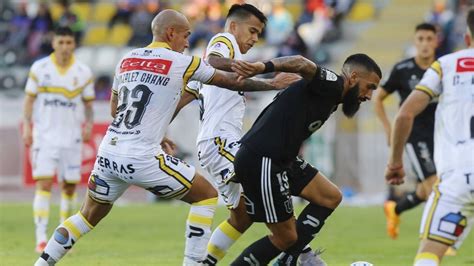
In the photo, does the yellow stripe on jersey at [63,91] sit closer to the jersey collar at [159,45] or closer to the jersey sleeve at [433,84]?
the jersey collar at [159,45]

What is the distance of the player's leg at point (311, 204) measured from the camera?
34.2ft

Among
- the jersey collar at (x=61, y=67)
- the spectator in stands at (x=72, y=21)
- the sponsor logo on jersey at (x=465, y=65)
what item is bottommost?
the spectator in stands at (x=72, y=21)

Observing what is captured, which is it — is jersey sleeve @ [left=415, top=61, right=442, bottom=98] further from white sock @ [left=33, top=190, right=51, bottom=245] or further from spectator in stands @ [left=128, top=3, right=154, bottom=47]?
spectator in stands @ [left=128, top=3, right=154, bottom=47]

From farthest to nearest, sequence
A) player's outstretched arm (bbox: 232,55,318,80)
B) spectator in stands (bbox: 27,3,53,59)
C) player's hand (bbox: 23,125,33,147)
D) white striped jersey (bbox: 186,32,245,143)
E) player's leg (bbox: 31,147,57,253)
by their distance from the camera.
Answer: spectator in stands (bbox: 27,3,53,59), player's hand (bbox: 23,125,33,147), player's leg (bbox: 31,147,57,253), white striped jersey (bbox: 186,32,245,143), player's outstretched arm (bbox: 232,55,318,80)

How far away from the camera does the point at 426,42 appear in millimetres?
15336

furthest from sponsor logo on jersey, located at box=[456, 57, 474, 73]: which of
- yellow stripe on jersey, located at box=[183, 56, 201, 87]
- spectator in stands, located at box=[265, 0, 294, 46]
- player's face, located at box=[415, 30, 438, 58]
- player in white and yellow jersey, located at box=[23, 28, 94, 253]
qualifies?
spectator in stands, located at box=[265, 0, 294, 46]

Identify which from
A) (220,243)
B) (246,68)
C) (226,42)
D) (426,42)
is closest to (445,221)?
(246,68)

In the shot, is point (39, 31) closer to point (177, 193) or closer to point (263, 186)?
point (177, 193)

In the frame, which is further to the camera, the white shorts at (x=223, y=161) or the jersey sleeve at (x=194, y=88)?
the jersey sleeve at (x=194, y=88)

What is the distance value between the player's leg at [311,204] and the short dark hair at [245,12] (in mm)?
1614

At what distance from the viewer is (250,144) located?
31.7ft

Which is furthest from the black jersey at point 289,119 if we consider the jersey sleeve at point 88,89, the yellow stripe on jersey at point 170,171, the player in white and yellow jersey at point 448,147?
the jersey sleeve at point 88,89

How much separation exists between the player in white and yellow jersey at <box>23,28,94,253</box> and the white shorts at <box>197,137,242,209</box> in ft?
16.5

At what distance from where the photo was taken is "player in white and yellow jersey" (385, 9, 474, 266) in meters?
8.27
